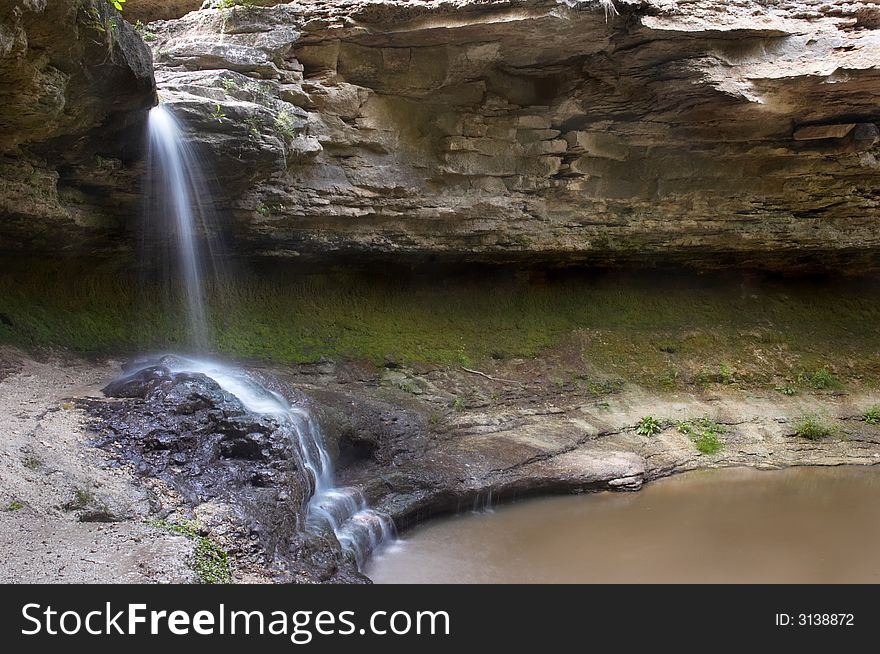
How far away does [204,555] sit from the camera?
4961 mm

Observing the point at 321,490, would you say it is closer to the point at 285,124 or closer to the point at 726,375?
the point at 285,124

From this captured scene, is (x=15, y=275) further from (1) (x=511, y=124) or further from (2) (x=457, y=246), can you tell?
(1) (x=511, y=124)

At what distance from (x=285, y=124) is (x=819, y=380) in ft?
31.0

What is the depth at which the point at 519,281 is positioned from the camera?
1250cm

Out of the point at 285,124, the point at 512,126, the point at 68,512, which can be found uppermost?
the point at 512,126

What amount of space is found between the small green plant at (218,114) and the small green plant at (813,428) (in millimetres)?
9020

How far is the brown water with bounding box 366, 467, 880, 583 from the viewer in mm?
6668

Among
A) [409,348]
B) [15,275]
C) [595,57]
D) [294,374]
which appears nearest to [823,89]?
[595,57]

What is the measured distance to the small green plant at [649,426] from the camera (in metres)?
10.2

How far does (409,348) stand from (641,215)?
429 centimetres

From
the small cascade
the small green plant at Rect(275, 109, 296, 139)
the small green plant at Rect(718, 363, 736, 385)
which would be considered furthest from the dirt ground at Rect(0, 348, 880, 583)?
the small green plant at Rect(275, 109, 296, 139)

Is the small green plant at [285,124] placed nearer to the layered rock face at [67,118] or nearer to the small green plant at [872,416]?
the layered rock face at [67,118]

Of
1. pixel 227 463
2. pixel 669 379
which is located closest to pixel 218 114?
pixel 227 463

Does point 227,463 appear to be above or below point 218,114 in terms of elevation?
below
